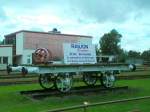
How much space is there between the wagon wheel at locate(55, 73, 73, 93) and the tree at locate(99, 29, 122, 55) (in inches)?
3876

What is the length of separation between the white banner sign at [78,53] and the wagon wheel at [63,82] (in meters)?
0.80

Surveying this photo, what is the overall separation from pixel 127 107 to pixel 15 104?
4626 millimetres

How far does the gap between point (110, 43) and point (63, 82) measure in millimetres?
106256

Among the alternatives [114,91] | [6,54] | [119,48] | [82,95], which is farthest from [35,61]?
[119,48]

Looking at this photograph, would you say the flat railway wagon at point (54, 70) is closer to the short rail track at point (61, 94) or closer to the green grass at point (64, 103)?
the short rail track at point (61, 94)

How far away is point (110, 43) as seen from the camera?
125062 mm

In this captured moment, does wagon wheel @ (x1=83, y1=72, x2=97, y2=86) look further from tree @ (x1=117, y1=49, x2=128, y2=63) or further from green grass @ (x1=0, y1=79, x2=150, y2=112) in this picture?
tree @ (x1=117, y1=49, x2=128, y2=63)

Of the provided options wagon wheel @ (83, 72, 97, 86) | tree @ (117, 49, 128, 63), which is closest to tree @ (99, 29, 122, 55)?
tree @ (117, 49, 128, 63)

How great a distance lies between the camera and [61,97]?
18.6m

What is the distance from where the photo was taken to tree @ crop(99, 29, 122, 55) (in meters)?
120

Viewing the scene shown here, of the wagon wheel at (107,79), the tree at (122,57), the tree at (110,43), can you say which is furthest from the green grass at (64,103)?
the tree at (110,43)

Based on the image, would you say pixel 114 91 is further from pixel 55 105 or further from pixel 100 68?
pixel 55 105

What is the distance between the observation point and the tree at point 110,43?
4738 inches

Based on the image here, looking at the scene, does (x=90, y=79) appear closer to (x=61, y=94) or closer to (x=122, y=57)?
(x=61, y=94)
